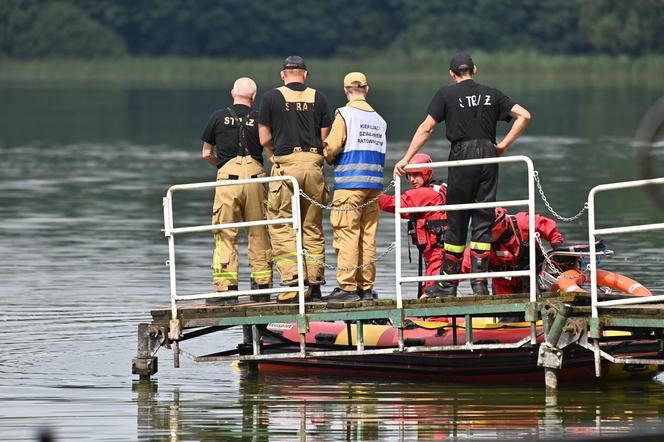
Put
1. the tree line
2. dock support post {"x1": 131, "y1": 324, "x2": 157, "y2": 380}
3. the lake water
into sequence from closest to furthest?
1. the lake water
2. dock support post {"x1": 131, "y1": 324, "x2": 157, "y2": 380}
3. the tree line

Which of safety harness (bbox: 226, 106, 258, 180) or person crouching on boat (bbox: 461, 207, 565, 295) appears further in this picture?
safety harness (bbox: 226, 106, 258, 180)

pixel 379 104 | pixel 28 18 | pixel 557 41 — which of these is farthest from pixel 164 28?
pixel 379 104

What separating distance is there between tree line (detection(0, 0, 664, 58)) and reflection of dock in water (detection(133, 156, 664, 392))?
87.7m

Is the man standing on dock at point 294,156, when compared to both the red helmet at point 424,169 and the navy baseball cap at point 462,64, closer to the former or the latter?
the red helmet at point 424,169

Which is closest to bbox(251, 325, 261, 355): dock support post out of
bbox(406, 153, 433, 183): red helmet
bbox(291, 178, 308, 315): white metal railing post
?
bbox(291, 178, 308, 315): white metal railing post

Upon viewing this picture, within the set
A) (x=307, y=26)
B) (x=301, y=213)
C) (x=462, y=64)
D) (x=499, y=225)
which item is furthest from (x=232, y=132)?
(x=307, y=26)

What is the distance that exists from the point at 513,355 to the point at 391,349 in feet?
3.15

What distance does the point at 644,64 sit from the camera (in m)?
89.4

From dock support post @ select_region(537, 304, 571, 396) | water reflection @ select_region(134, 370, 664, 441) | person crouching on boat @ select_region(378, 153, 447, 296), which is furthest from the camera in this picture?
person crouching on boat @ select_region(378, 153, 447, 296)

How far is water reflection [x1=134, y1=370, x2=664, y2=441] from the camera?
12.1 metres

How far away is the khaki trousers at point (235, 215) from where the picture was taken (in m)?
14.3

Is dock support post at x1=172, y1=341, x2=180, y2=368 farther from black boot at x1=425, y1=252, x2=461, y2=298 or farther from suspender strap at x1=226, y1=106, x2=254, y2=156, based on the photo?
black boot at x1=425, y1=252, x2=461, y2=298

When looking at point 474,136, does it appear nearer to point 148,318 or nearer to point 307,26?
point 148,318

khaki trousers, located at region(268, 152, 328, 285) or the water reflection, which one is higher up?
khaki trousers, located at region(268, 152, 328, 285)
